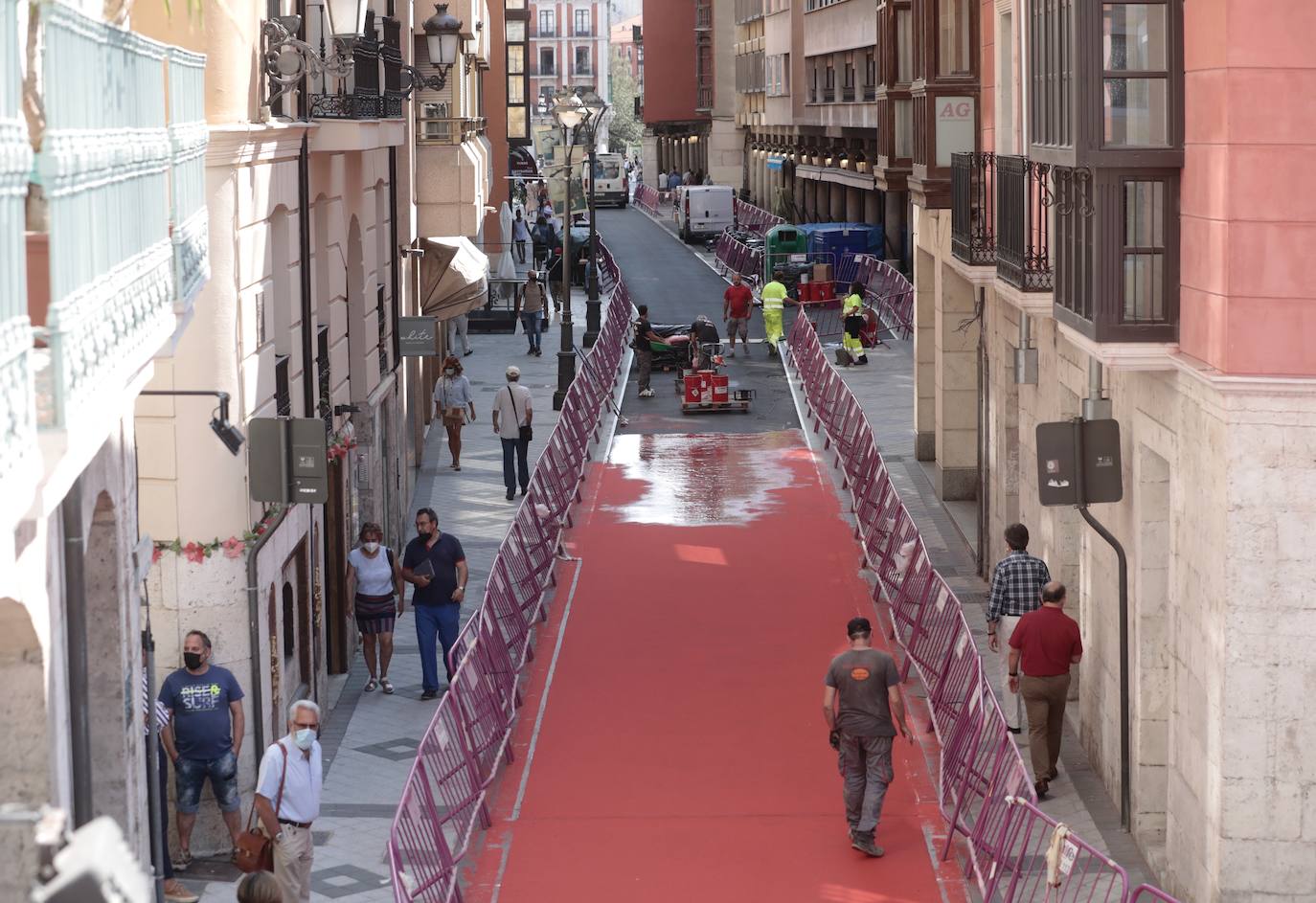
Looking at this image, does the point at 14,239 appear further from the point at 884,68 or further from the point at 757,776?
Answer: the point at 884,68

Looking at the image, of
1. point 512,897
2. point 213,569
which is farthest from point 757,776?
point 213,569

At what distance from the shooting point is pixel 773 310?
4131 cm

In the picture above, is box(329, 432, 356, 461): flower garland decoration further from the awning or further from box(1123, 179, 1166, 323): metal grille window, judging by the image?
the awning

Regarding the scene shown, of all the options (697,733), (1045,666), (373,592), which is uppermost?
(373,592)

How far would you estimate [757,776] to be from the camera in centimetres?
1506

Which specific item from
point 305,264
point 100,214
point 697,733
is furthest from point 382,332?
point 100,214

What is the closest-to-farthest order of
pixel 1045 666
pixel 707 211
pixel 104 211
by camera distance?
pixel 104 211 → pixel 1045 666 → pixel 707 211

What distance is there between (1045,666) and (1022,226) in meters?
4.35

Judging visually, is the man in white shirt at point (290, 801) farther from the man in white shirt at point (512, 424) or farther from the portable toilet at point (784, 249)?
the portable toilet at point (784, 249)

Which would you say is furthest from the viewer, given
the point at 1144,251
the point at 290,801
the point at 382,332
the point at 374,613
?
the point at 382,332

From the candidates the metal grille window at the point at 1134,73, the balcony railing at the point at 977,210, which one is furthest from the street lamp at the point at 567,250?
the metal grille window at the point at 1134,73

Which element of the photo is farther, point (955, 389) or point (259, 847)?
point (955, 389)

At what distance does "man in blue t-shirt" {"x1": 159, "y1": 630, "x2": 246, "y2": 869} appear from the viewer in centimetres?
1326

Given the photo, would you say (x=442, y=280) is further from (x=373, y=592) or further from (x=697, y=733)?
(x=697, y=733)
